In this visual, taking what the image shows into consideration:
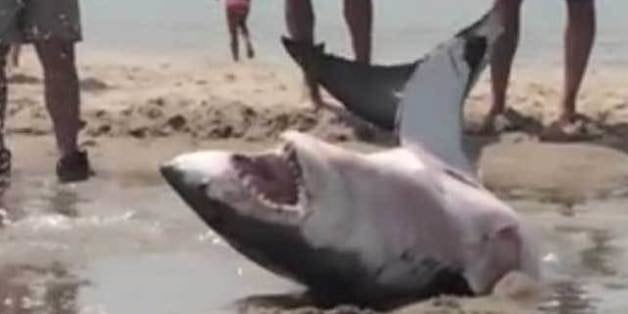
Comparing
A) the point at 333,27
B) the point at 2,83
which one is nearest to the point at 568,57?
the point at 2,83

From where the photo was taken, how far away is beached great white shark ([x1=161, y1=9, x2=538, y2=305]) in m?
6.16

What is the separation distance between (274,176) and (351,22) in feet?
15.4

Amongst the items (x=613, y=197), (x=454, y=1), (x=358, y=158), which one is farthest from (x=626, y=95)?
(x=454, y=1)

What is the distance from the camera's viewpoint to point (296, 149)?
6242mm

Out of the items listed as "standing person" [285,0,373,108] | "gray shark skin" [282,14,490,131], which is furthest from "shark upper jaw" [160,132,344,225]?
"standing person" [285,0,373,108]

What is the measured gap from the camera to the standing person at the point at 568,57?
34.5ft

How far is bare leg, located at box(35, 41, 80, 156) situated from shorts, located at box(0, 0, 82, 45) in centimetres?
A: 11

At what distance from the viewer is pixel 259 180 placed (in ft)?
20.6

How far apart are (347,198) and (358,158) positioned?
18 cm

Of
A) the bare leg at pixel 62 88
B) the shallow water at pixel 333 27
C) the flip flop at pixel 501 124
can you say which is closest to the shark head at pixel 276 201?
the bare leg at pixel 62 88

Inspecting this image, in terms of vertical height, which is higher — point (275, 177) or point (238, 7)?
point (275, 177)

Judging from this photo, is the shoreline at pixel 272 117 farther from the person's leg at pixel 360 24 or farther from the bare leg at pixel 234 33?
the person's leg at pixel 360 24

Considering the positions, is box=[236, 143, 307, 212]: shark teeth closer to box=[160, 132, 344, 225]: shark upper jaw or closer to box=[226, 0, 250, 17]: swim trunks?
box=[160, 132, 344, 225]: shark upper jaw

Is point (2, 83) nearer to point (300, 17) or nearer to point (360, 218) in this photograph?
point (300, 17)
